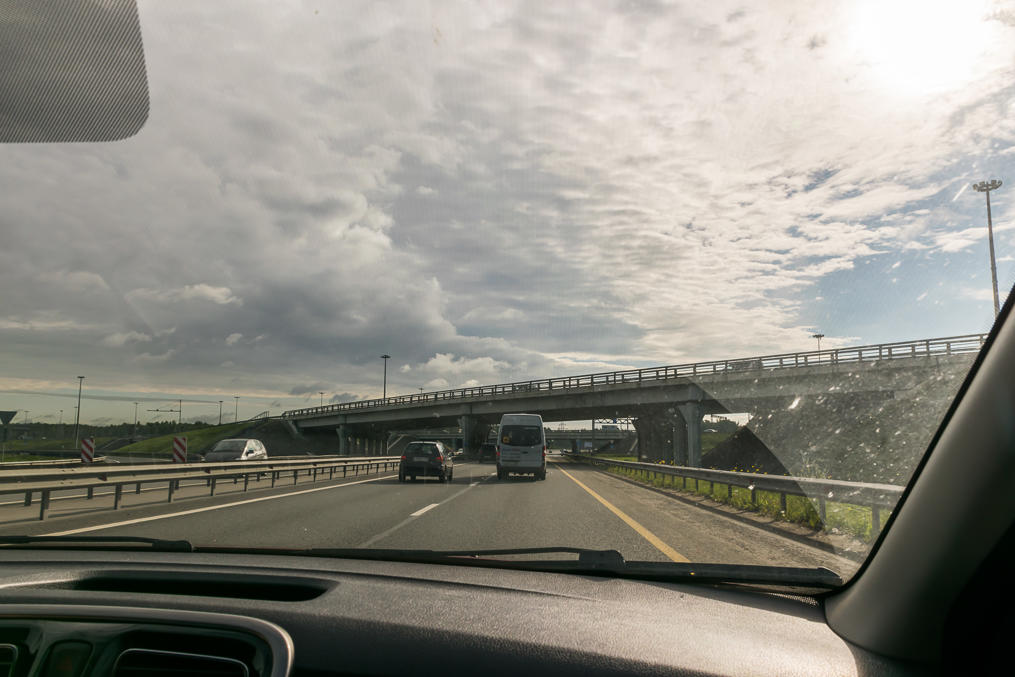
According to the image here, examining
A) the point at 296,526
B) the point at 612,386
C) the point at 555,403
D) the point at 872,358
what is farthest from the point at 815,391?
the point at 555,403

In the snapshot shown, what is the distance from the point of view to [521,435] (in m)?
29.5

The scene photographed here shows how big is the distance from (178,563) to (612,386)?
51.0 metres

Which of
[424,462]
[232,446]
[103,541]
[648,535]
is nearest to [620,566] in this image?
[103,541]

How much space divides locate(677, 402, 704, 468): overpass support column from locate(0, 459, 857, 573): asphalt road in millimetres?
28555

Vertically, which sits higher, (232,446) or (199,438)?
(199,438)

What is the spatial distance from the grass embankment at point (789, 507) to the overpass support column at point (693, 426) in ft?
47.7

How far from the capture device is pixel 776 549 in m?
8.12

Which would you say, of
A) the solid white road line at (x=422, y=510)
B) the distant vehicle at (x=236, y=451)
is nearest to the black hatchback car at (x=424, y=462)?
the distant vehicle at (x=236, y=451)

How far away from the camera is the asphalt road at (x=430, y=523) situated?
8117 millimetres

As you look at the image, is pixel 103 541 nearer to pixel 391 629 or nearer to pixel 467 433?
pixel 391 629


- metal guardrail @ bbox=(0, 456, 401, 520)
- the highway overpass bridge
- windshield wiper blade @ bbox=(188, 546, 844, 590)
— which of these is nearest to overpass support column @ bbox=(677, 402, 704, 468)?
the highway overpass bridge

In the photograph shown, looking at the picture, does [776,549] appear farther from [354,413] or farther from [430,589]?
[354,413]

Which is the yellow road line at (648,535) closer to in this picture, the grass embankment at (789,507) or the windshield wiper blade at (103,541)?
the grass embankment at (789,507)

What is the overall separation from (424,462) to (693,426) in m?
26.6
